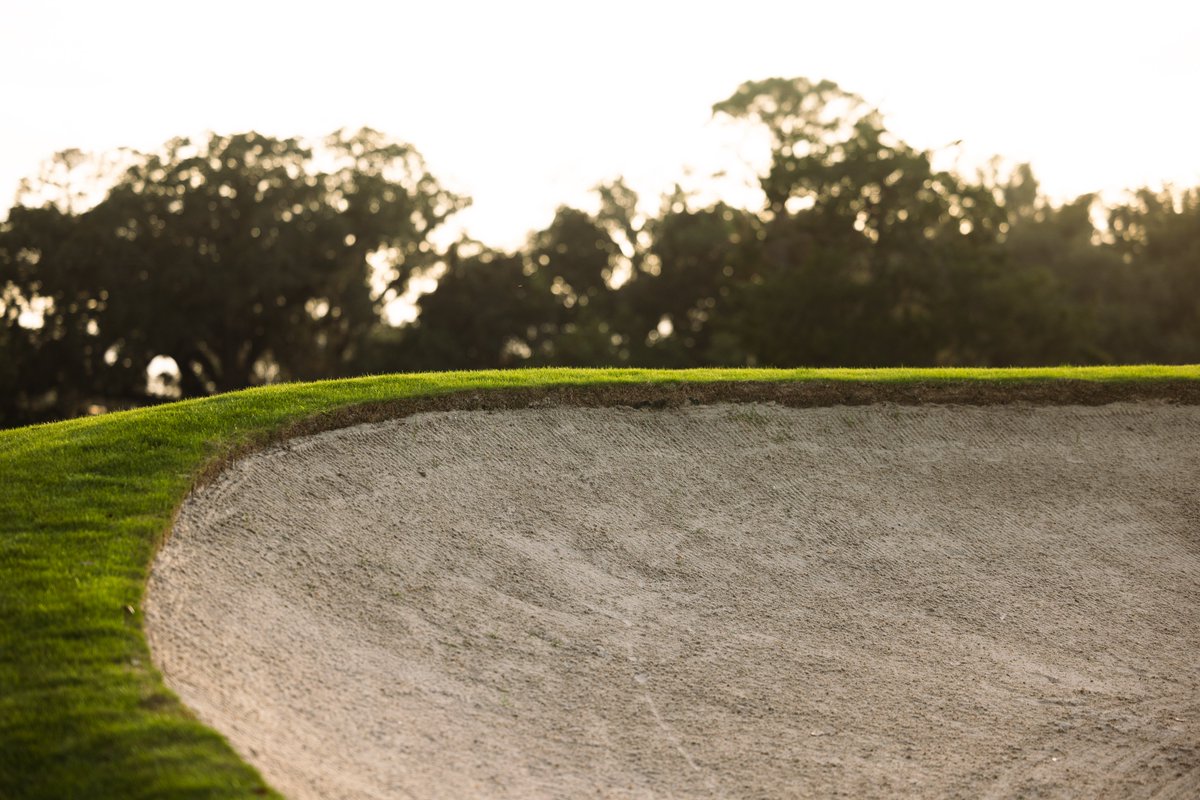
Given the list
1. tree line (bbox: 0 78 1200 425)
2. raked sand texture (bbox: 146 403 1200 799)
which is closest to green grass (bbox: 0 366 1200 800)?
raked sand texture (bbox: 146 403 1200 799)

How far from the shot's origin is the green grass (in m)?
5.96

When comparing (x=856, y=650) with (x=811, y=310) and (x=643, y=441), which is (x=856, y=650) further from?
(x=811, y=310)

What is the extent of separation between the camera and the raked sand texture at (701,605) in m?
7.47

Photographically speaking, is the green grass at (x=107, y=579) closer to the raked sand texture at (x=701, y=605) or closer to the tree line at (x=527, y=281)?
the raked sand texture at (x=701, y=605)

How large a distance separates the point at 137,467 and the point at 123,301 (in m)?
35.6

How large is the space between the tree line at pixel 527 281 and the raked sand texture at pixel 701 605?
28.1 metres

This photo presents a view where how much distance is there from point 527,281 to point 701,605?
42.3 m

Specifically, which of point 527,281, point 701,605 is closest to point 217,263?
point 527,281

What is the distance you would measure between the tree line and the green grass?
100 feet

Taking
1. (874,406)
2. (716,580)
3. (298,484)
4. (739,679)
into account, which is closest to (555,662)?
(739,679)

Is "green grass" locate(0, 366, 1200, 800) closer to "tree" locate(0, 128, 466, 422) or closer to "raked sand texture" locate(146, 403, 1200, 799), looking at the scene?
"raked sand texture" locate(146, 403, 1200, 799)

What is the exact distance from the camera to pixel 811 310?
4131 centimetres

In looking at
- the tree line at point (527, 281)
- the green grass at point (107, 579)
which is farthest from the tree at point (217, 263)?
the green grass at point (107, 579)

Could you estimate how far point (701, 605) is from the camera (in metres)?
9.98
